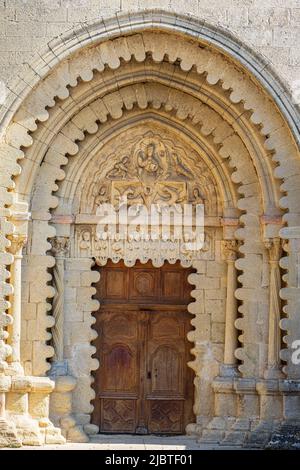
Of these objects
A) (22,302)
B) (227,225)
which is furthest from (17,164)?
(227,225)

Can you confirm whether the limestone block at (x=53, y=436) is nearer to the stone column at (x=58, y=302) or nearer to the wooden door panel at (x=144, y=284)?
the stone column at (x=58, y=302)

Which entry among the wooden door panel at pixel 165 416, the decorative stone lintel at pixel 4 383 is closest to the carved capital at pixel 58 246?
the decorative stone lintel at pixel 4 383

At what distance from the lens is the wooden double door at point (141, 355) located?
13289mm

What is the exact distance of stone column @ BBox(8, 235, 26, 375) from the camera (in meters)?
12.4

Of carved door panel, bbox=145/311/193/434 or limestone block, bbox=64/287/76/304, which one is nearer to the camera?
limestone block, bbox=64/287/76/304

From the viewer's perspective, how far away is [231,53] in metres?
12.3

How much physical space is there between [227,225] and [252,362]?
1.54m

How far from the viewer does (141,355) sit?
13312 mm

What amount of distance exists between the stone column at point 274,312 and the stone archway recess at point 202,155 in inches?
0.6

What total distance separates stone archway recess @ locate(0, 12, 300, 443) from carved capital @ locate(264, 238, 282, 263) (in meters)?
0.01

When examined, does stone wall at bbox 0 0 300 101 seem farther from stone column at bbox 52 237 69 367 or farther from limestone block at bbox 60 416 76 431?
limestone block at bbox 60 416 76 431

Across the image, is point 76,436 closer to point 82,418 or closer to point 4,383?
point 82,418

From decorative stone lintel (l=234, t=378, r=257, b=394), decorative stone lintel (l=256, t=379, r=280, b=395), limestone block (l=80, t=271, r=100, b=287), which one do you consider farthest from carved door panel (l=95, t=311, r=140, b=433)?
decorative stone lintel (l=256, t=379, r=280, b=395)
